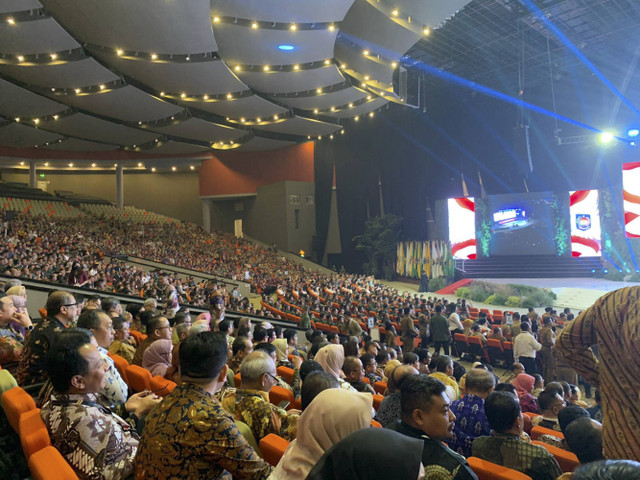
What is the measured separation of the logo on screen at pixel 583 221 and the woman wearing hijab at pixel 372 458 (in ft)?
67.1

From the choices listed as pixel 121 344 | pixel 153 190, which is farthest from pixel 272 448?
pixel 153 190

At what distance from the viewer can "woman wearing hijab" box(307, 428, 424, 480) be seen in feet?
3.43

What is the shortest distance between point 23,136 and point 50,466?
29.3 metres

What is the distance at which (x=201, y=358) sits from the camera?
1.81m

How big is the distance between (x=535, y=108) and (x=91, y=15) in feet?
51.8

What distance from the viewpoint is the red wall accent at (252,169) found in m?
29.5

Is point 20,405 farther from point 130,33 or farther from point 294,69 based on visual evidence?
point 294,69

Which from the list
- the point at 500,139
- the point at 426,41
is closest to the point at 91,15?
the point at 426,41

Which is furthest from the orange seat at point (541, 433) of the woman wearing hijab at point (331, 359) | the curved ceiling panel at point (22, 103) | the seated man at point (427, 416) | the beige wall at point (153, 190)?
the beige wall at point (153, 190)

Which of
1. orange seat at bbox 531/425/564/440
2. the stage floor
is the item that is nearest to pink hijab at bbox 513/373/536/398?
orange seat at bbox 531/425/564/440

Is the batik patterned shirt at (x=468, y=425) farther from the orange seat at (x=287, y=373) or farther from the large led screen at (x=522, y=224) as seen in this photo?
the large led screen at (x=522, y=224)

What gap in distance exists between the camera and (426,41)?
17406 millimetres

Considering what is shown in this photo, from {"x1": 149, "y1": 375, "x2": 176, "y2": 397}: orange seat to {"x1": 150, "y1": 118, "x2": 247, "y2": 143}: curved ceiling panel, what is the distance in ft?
73.9

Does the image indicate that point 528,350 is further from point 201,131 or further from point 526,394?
point 201,131
